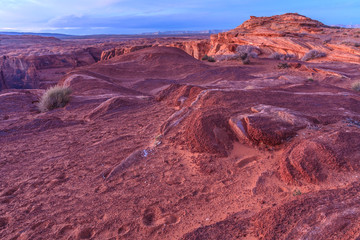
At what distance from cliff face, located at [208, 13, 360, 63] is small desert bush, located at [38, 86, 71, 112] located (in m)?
18.2

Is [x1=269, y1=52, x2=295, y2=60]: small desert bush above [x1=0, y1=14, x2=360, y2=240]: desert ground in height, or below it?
above

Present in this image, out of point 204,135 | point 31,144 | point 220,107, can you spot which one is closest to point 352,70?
point 220,107

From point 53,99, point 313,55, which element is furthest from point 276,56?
point 53,99

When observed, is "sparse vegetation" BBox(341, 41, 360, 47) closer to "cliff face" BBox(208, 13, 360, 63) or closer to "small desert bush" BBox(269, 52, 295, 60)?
"cliff face" BBox(208, 13, 360, 63)

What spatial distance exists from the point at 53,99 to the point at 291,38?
21111 mm

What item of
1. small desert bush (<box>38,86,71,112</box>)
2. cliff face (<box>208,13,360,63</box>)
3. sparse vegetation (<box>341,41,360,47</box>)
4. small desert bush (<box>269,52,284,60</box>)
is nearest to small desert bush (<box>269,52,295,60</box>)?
small desert bush (<box>269,52,284,60</box>)

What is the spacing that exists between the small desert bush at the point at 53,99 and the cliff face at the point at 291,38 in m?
18.2

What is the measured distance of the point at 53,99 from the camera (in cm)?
794

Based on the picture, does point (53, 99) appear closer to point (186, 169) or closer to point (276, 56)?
point (186, 169)

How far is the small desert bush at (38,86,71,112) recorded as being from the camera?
783cm

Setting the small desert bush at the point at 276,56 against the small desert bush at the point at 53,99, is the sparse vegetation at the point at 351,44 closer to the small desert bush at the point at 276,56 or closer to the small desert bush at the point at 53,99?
the small desert bush at the point at 276,56

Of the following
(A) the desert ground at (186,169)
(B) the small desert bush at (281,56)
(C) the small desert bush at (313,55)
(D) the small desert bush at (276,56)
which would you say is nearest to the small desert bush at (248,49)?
(D) the small desert bush at (276,56)

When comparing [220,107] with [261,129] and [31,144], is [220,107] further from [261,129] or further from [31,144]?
[31,144]

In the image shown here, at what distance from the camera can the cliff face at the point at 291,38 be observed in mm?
18683
